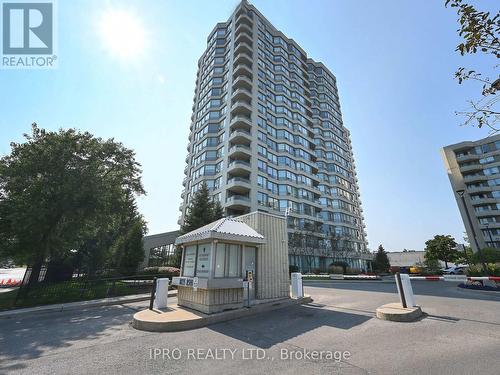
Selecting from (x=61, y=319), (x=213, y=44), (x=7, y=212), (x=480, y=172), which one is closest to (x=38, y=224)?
(x=7, y=212)

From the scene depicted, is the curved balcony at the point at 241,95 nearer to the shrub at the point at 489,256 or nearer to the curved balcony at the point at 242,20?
the curved balcony at the point at 242,20

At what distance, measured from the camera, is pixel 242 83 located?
148ft

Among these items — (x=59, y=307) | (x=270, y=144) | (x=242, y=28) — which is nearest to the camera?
(x=59, y=307)

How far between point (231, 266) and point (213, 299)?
1.56 metres

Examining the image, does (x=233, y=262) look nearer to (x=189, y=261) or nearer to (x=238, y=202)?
(x=189, y=261)

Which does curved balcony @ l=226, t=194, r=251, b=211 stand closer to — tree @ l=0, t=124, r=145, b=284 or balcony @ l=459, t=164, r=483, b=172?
tree @ l=0, t=124, r=145, b=284

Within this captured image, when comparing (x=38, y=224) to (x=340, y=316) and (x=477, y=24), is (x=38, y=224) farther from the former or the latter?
(x=477, y=24)

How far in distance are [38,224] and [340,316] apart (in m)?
16.6

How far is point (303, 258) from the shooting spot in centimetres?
4328

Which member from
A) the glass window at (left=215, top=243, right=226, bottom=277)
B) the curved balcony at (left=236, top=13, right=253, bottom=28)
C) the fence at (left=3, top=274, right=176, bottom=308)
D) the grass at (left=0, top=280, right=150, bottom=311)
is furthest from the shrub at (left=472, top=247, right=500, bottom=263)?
the curved balcony at (left=236, top=13, right=253, bottom=28)

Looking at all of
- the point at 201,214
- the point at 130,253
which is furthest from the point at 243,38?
the point at 130,253

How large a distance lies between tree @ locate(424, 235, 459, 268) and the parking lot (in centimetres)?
5414

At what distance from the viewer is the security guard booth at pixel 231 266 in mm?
9359

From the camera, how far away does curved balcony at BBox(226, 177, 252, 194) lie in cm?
3703
